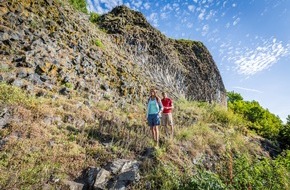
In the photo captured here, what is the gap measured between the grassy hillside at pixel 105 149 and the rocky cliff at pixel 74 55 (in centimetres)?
128

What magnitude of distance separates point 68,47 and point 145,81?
5.54 meters

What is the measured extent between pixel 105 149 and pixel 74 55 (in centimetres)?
734

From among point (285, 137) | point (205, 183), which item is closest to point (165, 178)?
point (205, 183)

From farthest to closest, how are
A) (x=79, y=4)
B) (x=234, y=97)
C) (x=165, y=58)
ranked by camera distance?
(x=234, y=97), (x=79, y=4), (x=165, y=58)

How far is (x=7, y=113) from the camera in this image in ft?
24.9

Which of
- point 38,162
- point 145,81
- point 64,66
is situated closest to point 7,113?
point 38,162

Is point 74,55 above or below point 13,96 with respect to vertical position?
above

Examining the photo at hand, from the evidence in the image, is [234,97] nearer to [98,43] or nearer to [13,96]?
[98,43]

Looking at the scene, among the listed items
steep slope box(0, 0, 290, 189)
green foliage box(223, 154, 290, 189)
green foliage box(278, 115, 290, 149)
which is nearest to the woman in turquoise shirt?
steep slope box(0, 0, 290, 189)

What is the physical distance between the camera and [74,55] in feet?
45.2

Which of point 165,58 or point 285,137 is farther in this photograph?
point 165,58

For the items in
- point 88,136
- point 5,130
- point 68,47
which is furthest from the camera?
point 68,47

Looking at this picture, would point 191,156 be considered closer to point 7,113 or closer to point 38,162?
point 38,162

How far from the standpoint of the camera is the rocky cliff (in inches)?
429
